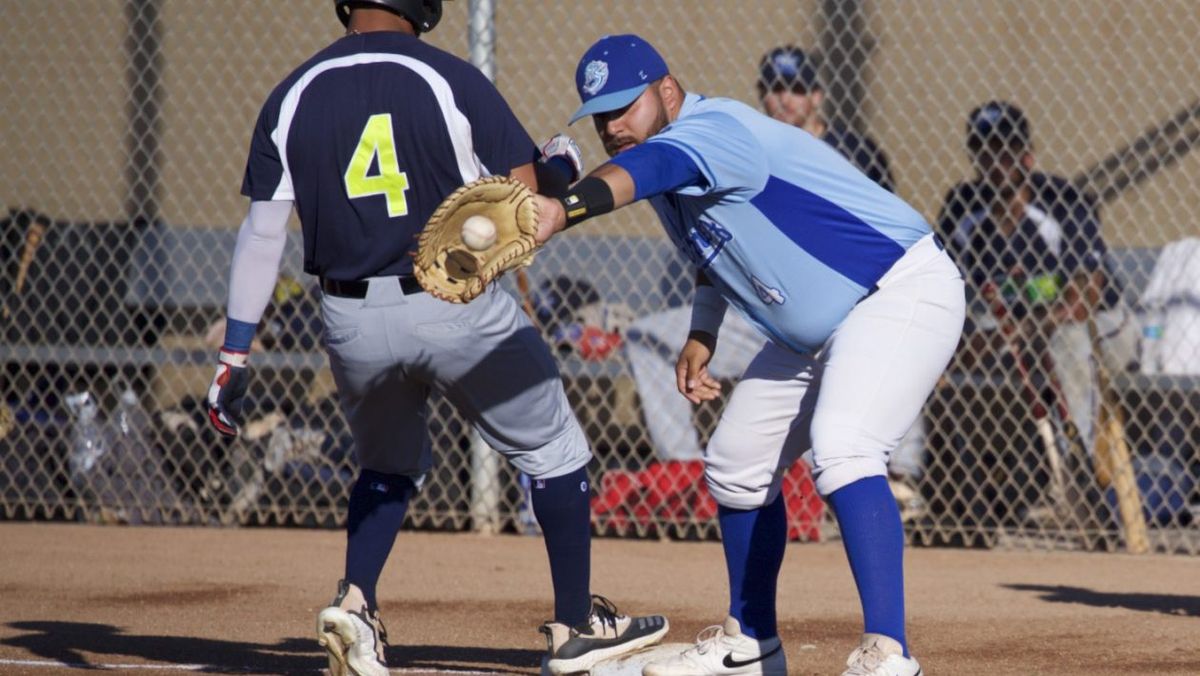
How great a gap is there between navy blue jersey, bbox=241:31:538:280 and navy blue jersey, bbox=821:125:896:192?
3.96 m

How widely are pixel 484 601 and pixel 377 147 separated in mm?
2553

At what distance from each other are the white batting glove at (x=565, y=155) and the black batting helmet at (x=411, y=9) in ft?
1.53

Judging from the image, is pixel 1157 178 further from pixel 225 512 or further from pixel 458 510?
pixel 225 512

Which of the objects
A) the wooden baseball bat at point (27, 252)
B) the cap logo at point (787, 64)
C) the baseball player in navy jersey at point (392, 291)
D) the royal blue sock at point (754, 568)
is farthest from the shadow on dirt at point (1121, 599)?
the wooden baseball bat at point (27, 252)

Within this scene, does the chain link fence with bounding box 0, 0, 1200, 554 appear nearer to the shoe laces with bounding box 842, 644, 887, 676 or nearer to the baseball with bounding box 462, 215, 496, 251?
the shoe laces with bounding box 842, 644, 887, 676

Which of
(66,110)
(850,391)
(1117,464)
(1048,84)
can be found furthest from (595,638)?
(66,110)

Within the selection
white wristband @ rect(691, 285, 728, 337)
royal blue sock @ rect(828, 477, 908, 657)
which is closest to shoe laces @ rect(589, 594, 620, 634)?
white wristband @ rect(691, 285, 728, 337)

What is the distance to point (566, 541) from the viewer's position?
4336 mm

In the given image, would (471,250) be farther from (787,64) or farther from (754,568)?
(787,64)

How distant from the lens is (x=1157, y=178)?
899 centimetres

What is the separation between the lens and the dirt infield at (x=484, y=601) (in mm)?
4812

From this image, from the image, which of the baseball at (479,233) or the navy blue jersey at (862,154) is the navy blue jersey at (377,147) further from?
the navy blue jersey at (862,154)

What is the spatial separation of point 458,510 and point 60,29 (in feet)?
13.1

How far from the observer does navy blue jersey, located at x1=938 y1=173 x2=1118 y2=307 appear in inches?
305
